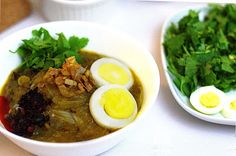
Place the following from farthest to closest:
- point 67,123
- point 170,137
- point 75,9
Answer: point 75,9 → point 170,137 → point 67,123

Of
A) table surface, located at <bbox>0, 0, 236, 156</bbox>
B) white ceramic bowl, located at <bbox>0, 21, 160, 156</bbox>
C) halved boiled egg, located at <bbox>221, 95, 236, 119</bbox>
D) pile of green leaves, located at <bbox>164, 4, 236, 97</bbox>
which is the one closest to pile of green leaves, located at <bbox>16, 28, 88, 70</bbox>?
white ceramic bowl, located at <bbox>0, 21, 160, 156</bbox>

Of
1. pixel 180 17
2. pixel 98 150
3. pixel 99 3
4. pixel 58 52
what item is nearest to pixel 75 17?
pixel 99 3

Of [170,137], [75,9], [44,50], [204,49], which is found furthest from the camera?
[75,9]

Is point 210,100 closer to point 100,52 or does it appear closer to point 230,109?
point 230,109

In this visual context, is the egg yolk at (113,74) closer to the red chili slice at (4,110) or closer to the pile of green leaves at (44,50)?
the pile of green leaves at (44,50)

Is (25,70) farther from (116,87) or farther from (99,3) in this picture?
(99,3)

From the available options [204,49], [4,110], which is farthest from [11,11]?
[204,49]
